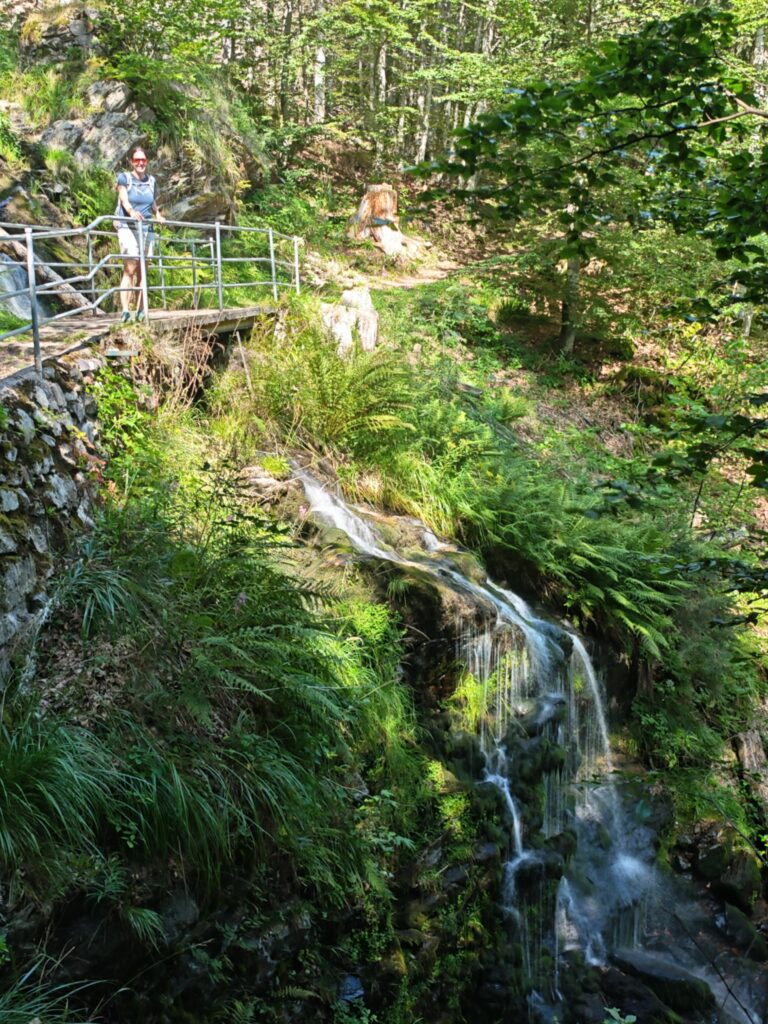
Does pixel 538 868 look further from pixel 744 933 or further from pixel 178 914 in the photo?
pixel 178 914

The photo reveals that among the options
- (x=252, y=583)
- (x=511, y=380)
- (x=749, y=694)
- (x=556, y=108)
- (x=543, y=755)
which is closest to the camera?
(x=556, y=108)

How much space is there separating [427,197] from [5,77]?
13.0 meters

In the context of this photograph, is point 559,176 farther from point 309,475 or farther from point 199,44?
point 199,44

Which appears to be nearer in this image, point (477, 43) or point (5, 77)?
point (5, 77)

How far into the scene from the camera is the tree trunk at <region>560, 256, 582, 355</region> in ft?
49.6

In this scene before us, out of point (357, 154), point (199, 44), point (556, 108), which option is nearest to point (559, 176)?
point (556, 108)

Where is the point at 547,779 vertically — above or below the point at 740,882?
above

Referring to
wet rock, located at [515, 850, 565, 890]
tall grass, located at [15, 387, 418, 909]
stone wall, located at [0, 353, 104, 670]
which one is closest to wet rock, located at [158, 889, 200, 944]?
tall grass, located at [15, 387, 418, 909]

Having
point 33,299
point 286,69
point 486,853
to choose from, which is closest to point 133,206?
point 33,299

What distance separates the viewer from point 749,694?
9352mm

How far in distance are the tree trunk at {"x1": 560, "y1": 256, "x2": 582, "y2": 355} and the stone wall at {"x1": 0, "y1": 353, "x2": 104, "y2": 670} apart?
1075 centimetres

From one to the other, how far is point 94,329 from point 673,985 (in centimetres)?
783

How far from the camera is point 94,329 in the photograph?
787cm

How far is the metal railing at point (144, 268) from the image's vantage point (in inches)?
326
